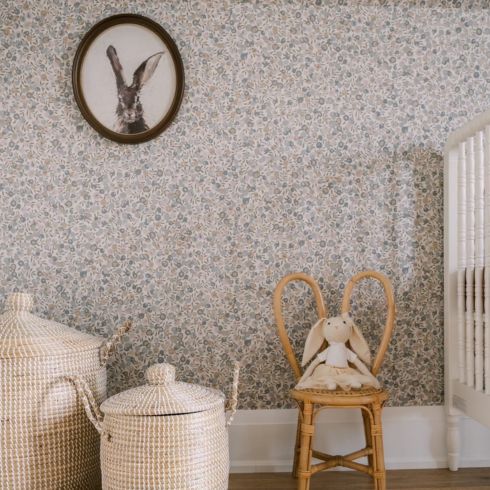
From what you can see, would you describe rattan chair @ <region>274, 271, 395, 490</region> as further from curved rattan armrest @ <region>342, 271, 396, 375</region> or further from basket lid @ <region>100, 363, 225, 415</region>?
basket lid @ <region>100, 363, 225, 415</region>

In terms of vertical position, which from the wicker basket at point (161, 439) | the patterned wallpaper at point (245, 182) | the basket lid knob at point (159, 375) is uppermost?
the patterned wallpaper at point (245, 182)

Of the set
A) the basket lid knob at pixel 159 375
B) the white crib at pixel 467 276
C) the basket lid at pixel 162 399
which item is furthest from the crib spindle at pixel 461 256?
the basket lid knob at pixel 159 375

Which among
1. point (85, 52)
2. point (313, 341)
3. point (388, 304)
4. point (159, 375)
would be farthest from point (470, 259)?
point (85, 52)

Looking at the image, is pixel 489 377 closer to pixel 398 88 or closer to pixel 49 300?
pixel 398 88

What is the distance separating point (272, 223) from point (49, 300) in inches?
39.6

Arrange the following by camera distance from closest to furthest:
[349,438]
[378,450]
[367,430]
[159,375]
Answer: [159,375] → [378,450] → [367,430] → [349,438]

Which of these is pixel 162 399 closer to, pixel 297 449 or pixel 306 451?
pixel 306 451

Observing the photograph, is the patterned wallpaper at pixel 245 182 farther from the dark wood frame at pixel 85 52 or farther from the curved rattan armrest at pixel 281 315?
the curved rattan armrest at pixel 281 315

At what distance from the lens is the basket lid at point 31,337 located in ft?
6.50

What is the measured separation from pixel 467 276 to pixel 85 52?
182 cm

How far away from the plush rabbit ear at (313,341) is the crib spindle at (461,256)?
53 cm

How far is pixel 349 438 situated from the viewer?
247 cm

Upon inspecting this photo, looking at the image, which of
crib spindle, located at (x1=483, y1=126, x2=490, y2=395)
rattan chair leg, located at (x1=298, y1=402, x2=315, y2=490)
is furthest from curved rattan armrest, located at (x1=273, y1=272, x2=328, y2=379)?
crib spindle, located at (x1=483, y1=126, x2=490, y2=395)

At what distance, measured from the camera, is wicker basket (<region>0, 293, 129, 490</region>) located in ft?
6.45
